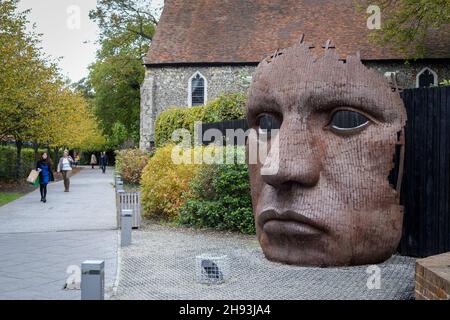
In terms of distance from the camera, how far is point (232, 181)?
477 inches

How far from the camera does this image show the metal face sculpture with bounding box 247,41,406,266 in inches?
286

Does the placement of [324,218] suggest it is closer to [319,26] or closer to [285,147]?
[285,147]

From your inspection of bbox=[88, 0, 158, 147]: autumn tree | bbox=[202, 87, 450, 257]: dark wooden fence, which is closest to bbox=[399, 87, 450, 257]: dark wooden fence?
bbox=[202, 87, 450, 257]: dark wooden fence

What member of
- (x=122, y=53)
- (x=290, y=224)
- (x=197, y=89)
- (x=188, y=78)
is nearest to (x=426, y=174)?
(x=290, y=224)

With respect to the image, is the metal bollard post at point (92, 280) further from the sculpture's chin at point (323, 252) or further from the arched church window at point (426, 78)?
the arched church window at point (426, 78)

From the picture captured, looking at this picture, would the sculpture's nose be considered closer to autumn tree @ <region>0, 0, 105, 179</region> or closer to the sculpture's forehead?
the sculpture's forehead

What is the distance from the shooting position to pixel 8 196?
21.7 meters

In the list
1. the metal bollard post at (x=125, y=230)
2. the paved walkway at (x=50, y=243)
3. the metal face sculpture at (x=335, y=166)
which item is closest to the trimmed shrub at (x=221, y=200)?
the paved walkway at (x=50, y=243)

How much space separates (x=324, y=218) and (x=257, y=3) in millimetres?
28111

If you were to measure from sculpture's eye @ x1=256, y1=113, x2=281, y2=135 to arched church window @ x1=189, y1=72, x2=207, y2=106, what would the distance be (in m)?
23.2

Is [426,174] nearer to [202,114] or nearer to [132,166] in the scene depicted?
[202,114]

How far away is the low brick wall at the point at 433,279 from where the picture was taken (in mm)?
4836

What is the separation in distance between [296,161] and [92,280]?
3.23 m

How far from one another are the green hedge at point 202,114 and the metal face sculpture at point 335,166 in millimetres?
10768
